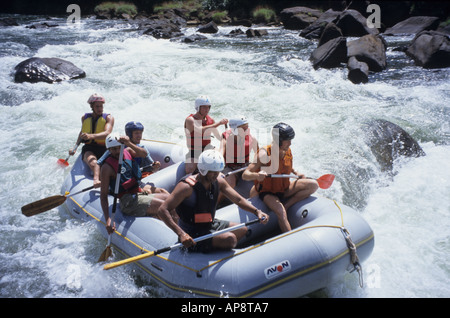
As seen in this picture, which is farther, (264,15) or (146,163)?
(264,15)

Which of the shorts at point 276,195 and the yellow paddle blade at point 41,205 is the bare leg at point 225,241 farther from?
the yellow paddle blade at point 41,205

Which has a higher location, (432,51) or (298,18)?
(298,18)

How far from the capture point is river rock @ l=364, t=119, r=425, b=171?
6.48 meters

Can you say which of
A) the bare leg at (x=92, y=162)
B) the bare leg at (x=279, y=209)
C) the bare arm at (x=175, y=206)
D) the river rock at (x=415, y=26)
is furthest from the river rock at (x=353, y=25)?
the bare arm at (x=175, y=206)

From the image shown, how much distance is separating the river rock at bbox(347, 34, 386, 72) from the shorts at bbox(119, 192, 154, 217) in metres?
9.20

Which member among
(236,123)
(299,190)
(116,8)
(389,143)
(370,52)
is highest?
(116,8)

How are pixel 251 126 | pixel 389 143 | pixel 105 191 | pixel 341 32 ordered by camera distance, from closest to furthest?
pixel 105 191 < pixel 389 143 < pixel 251 126 < pixel 341 32

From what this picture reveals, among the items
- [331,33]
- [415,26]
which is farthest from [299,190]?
[415,26]

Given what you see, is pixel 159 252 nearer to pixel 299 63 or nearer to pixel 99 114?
pixel 99 114

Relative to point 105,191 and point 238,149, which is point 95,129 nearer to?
point 105,191

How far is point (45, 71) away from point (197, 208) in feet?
27.5

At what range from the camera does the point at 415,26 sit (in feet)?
55.4

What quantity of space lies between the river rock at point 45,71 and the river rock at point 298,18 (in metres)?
12.3

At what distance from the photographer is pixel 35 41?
15414 millimetres
